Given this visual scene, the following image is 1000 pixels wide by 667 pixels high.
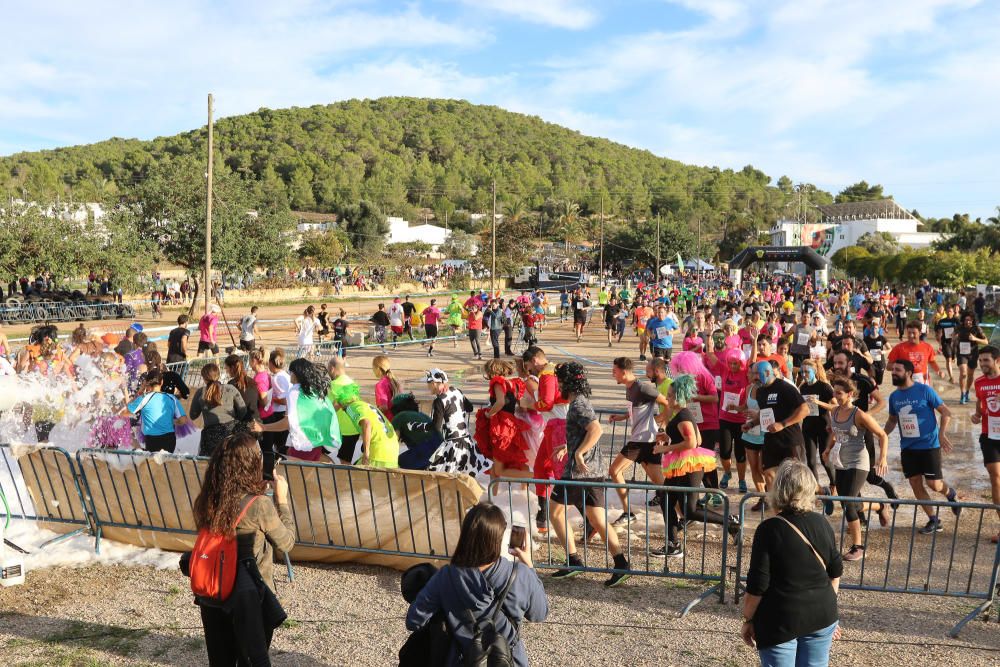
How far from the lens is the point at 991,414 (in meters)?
6.62

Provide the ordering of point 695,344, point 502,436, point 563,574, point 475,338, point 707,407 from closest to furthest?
point 563,574 < point 502,436 < point 707,407 < point 695,344 < point 475,338

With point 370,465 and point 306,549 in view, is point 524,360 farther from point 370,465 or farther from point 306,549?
point 306,549

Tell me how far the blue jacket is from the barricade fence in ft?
8.20

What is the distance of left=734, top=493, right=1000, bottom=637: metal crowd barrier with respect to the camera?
17.1 ft

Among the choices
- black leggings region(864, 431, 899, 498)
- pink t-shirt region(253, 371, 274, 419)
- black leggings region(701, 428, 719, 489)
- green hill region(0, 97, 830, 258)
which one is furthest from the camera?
green hill region(0, 97, 830, 258)

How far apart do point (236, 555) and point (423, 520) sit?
237 cm

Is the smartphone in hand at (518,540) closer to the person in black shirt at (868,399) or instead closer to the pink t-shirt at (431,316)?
the person in black shirt at (868,399)

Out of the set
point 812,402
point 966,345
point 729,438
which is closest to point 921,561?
point 812,402

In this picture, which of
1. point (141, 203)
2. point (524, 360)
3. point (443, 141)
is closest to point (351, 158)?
point (443, 141)

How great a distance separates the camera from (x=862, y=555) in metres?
5.98

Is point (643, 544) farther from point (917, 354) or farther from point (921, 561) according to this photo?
point (917, 354)

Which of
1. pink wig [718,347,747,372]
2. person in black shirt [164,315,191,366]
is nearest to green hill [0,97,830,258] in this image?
person in black shirt [164,315,191,366]

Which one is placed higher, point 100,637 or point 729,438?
point 729,438

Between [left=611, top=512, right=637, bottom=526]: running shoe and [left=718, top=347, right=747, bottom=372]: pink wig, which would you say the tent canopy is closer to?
[left=718, top=347, right=747, bottom=372]: pink wig
